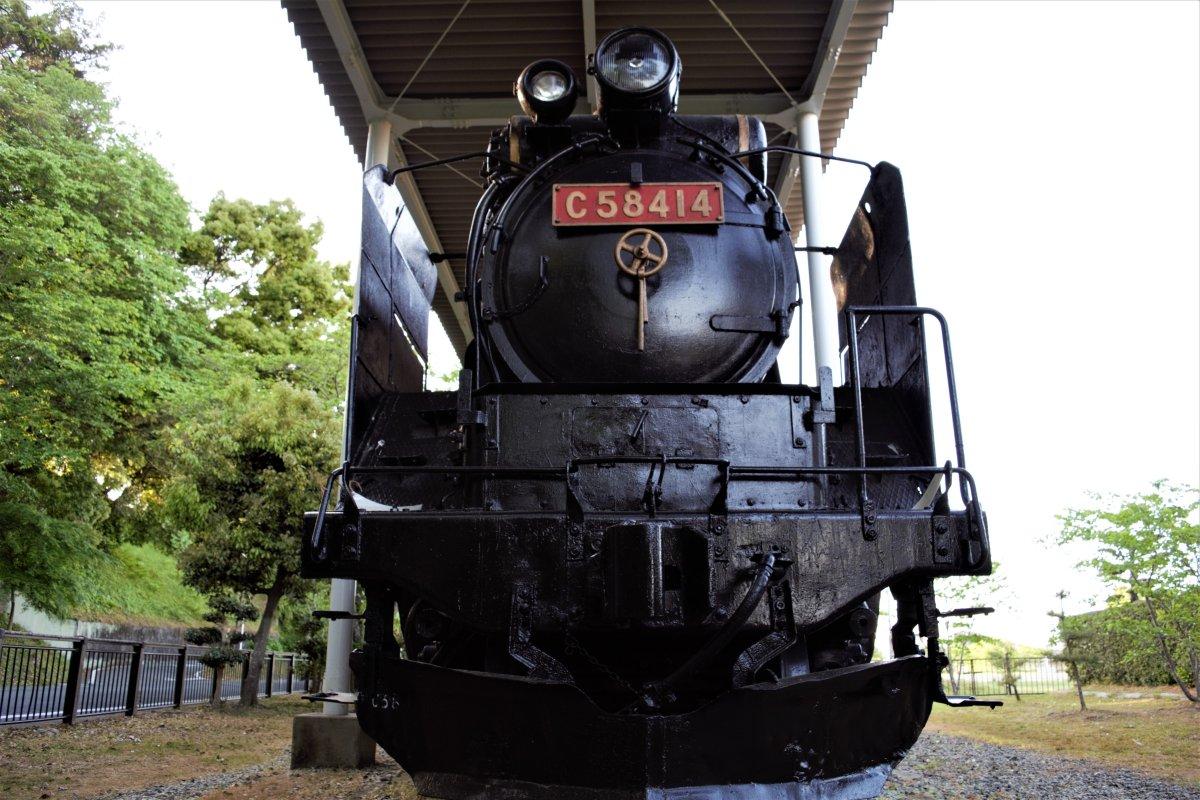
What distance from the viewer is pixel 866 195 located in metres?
4.46

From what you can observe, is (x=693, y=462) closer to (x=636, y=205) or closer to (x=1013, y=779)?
(x=636, y=205)

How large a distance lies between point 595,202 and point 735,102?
5.55 meters

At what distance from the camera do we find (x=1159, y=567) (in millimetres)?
10305

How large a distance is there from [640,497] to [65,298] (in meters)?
9.81

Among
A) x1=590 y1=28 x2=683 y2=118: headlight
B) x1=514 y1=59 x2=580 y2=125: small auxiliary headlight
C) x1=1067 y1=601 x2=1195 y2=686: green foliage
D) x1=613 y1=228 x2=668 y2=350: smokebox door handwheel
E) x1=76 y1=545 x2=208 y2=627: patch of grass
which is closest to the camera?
x1=613 y1=228 x2=668 y2=350: smokebox door handwheel

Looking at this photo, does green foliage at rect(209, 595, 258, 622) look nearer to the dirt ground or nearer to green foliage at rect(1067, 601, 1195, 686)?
the dirt ground

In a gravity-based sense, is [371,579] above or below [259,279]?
below

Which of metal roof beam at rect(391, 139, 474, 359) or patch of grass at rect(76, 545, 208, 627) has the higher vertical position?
metal roof beam at rect(391, 139, 474, 359)

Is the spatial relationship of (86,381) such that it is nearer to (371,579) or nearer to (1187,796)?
(371,579)

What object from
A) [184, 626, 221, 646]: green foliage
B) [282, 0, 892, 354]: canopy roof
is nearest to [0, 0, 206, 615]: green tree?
[184, 626, 221, 646]: green foliage

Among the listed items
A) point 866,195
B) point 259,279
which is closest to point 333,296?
point 259,279

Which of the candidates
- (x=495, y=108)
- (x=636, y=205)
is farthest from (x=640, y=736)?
(x=495, y=108)

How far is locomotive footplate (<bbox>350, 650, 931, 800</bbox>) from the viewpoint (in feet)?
7.95

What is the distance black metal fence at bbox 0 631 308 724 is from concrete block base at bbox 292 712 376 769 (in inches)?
145
